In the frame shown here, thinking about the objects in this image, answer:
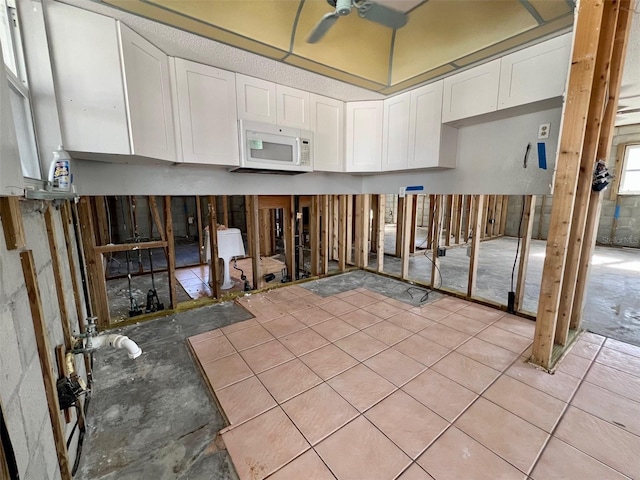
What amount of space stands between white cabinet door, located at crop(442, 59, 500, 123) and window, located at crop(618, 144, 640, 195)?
7.29 metres

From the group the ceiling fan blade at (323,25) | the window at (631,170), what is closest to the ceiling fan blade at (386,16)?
the ceiling fan blade at (323,25)

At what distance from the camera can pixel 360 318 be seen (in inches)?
117

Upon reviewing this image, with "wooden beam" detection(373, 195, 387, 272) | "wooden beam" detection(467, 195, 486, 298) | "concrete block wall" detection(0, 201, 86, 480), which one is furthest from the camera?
"wooden beam" detection(373, 195, 387, 272)

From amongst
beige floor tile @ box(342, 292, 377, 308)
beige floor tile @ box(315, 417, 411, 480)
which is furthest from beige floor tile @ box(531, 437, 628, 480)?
beige floor tile @ box(342, 292, 377, 308)

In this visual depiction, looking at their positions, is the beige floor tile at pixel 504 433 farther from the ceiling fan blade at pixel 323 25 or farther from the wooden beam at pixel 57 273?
the ceiling fan blade at pixel 323 25

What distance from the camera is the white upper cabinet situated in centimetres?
181

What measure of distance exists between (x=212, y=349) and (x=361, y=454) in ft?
5.02

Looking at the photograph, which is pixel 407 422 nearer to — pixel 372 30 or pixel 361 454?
pixel 361 454

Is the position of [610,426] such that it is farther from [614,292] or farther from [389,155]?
[614,292]

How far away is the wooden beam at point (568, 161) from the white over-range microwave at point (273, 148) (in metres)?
2.33

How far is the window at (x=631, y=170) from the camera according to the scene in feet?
21.9

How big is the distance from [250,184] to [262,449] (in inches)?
110

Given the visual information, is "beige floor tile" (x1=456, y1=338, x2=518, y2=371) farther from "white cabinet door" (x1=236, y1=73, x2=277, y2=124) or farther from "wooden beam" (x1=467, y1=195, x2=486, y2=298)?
"white cabinet door" (x1=236, y1=73, x2=277, y2=124)

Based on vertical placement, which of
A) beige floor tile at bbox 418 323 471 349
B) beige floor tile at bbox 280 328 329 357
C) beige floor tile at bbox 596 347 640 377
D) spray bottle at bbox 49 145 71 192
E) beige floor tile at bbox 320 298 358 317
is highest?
spray bottle at bbox 49 145 71 192
